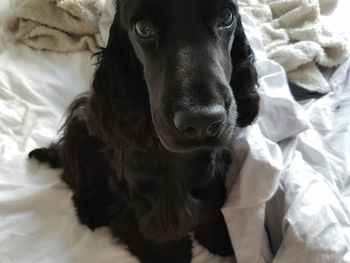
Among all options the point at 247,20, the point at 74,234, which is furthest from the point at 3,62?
the point at 247,20

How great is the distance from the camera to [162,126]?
85 cm

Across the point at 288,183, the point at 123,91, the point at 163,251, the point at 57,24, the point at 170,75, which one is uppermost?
the point at 170,75

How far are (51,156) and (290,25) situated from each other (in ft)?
3.05

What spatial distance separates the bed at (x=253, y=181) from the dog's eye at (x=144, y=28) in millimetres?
406

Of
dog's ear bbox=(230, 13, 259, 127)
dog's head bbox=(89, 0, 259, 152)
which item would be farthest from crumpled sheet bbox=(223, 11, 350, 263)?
dog's head bbox=(89, 0, 259, 152)

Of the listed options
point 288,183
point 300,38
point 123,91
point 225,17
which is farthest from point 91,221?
point 300,38

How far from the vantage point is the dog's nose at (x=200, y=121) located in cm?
77

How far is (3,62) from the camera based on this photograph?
5.27 feet

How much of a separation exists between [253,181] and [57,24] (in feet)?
3.03

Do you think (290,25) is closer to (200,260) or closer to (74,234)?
(200,260)

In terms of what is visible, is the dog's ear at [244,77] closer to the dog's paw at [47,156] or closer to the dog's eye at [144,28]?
the dog's eye at [144,28]

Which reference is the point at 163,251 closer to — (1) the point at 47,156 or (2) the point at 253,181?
(2) the point at 253,181

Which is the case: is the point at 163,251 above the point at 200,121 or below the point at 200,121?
below

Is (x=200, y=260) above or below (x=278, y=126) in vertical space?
below
